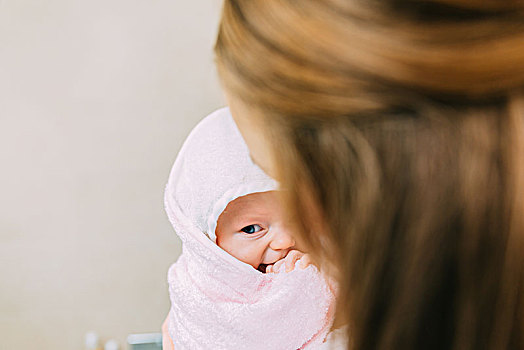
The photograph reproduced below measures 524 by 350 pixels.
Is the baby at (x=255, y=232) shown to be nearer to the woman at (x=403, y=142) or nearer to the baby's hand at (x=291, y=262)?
the baby's hand at (x=291, y=262)

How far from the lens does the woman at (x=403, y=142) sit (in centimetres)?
31

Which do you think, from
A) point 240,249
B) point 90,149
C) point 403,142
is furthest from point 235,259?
point 90,149

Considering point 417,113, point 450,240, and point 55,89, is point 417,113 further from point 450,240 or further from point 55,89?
point 55,89

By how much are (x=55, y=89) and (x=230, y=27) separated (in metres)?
1.15

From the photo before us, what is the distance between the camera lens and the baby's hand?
742mm

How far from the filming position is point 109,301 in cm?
158

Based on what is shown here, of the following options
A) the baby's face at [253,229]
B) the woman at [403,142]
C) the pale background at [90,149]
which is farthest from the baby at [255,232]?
the pale background at [90,149]

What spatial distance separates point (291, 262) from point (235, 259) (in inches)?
3.3

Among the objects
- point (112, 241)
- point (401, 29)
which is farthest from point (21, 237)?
point (401, 29)

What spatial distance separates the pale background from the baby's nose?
2.41ft

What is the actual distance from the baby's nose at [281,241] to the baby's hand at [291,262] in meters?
0.01

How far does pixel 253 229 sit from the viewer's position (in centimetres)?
82

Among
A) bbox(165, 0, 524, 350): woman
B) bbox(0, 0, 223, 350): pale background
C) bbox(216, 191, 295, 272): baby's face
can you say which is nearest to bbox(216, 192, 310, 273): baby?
bbox(216, 191, 295, 272): baby's face

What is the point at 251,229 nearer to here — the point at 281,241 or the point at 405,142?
the point at 281,241
